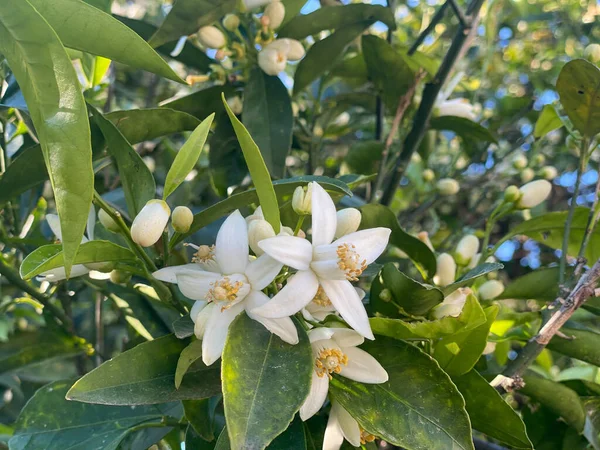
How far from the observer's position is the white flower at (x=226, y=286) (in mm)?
626

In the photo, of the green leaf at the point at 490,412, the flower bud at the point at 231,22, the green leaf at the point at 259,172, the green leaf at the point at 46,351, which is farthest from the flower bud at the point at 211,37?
the green leaf at the point at 490,412

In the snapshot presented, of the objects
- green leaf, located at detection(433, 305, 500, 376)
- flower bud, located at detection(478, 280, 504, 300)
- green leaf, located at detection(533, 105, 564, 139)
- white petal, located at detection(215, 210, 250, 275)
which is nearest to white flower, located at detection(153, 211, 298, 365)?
white petal, located at detection(215, 210, 250, 275)

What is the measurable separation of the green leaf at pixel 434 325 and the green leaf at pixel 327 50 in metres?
0.59

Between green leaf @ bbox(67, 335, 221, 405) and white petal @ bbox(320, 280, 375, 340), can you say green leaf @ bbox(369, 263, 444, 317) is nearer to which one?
white petal @ bbox(320, 280, 375, 340)

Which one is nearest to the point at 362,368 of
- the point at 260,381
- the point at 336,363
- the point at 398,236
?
the point at 336,363

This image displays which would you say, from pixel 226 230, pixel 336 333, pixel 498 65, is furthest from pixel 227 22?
pixel 498 65

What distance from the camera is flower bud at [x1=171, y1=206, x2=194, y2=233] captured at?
0.73 meters

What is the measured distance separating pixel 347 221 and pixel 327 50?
497 millimetres

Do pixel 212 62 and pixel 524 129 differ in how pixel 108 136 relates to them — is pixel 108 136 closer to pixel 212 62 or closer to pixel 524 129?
pixel 212 62

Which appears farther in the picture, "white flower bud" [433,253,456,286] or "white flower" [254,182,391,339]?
"white flower bud" [433,253,456,286]

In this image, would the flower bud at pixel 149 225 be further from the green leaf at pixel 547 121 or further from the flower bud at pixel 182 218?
the green leaf at pixel 547 121

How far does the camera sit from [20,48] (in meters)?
0.55

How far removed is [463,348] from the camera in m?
0.73

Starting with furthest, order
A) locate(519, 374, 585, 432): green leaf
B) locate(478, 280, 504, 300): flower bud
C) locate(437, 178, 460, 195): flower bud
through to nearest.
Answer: locate(437, 178, 460, 195): flower bud → locate(478, 280, 504, 300): flower bud → locate(519, 374, 585, 432): green leaf
